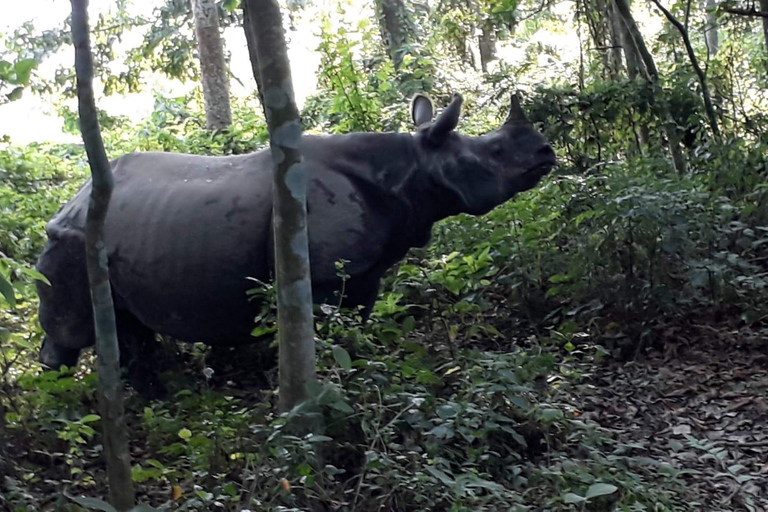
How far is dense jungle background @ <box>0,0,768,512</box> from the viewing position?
4.20 m

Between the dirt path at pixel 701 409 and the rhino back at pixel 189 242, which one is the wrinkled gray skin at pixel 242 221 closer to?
the rhino back at pixel 189 242

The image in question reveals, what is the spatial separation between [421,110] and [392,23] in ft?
23.2

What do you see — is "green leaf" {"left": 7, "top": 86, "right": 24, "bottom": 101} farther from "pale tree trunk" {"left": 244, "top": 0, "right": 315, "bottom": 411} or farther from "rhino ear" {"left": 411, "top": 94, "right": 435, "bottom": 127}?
"rhino ear" {"left": 411, "top": 94, "right": 435, "bottom": 127}

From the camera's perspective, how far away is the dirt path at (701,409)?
15.3 ft

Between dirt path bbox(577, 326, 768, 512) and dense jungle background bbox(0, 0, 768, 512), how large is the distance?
0.02 metres

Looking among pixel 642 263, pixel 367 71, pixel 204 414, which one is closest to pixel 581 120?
pixel 642 263

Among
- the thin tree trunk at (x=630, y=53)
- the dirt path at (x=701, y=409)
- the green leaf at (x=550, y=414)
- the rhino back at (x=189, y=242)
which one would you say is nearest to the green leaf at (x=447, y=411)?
the green leaf at (x=550, y=414)

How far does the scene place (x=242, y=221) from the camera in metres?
5.94

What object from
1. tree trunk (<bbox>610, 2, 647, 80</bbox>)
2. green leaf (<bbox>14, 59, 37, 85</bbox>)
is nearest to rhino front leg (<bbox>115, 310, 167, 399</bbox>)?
green leaf (<bbox>14, 59, 37, 85</bbox>)

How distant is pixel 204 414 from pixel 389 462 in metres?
1.41

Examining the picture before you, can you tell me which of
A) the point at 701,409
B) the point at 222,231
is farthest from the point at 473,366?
the point at 222,231

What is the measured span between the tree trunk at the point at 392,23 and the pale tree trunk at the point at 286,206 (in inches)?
371

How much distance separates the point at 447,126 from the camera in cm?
621

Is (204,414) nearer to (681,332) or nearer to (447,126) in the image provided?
(447,126)
